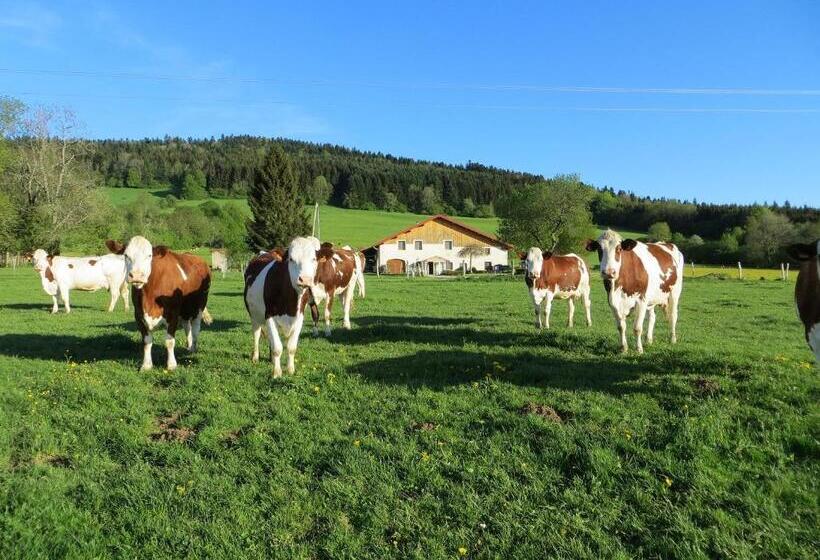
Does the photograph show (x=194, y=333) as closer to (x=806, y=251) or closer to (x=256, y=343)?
(x=256, y=343)

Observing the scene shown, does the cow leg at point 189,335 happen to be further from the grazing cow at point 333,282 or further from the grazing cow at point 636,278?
the grazing cow at point 636,278

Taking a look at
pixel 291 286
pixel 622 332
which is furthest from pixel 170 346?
pixel 622 332

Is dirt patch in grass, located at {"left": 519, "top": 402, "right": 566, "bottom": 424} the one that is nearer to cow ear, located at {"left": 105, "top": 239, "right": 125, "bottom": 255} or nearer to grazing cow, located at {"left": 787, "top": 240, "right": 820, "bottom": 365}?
grazing cow, located at {"left": 787, "top": 240, "right": 820, "bottom": 365}

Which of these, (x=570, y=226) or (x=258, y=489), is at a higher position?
(x=570, y=226)

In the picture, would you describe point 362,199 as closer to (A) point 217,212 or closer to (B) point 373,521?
(A) point 217,212

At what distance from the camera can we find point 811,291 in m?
6.27

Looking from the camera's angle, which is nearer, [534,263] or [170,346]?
[170,346]

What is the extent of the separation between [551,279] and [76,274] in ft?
55.8

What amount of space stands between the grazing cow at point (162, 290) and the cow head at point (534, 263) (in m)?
8.22

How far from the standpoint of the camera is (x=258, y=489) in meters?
4.99

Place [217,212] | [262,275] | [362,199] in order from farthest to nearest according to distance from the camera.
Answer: [362,199], [217,212], [262,275]

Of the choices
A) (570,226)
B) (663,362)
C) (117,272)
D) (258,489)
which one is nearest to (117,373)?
(258,489)

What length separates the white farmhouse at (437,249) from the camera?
2763 inches

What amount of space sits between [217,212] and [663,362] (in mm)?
100901
